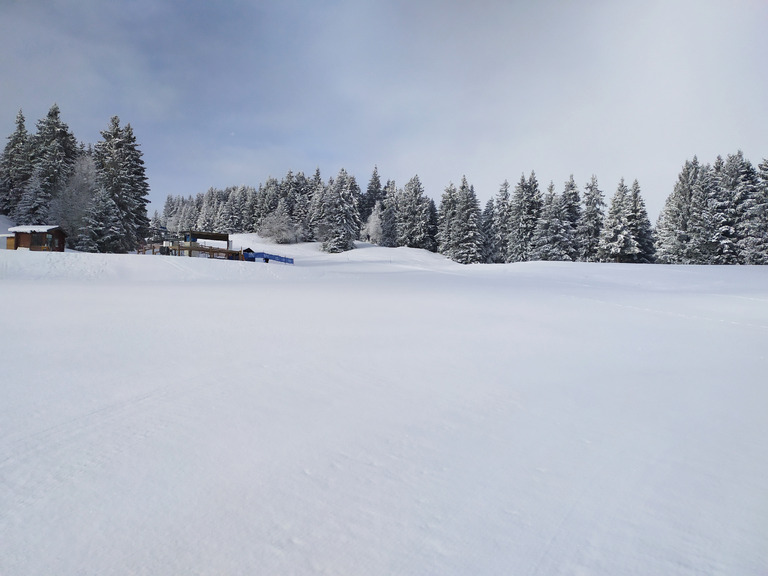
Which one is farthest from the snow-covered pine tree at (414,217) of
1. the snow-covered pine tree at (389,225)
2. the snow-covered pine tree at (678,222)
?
the snow-covered pine tree at (678,222)

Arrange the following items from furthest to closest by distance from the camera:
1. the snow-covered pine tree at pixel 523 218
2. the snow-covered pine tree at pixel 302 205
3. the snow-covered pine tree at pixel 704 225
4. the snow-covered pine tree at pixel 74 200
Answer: the snow-covered pine tree at pixel 302 205
the snow-covered pine tree at pixel 523 218
the snow-covered pine tree at pixel 704 225
the snow-covered pine tree at pixel 74 200

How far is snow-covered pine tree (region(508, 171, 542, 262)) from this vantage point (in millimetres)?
51531

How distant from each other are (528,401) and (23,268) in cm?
2298

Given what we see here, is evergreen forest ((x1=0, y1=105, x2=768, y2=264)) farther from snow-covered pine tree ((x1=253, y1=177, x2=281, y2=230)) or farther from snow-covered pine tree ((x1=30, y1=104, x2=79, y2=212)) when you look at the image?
snow-covered pine tree ((x1=253, y1=177, x2=281, y2=230))

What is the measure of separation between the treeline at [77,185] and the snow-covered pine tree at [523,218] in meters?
44.1

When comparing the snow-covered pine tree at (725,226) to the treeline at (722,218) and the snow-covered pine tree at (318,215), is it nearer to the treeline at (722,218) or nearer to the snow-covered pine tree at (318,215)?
the treeline at (722,218)

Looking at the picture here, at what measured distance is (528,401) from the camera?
3.92m

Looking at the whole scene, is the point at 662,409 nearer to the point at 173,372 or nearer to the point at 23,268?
the point at 173,372

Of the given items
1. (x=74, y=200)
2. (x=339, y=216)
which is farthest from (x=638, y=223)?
(x=74, y=200)

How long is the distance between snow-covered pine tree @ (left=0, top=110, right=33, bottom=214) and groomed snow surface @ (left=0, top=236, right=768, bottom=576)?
52.3 metres

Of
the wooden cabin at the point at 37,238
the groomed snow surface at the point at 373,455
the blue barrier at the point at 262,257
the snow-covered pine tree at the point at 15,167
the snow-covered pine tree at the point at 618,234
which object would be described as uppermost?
the snow-covered pine tree at the point at 15,167

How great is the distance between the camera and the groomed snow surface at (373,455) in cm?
191

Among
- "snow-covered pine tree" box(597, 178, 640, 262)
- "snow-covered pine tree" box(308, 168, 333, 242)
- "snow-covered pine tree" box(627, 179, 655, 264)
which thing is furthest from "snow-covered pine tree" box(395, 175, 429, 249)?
"snow-covered pine tree" box(627, 179, 655, 264)

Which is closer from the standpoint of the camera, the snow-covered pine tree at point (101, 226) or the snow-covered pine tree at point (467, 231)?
the snow-covered pine tree at point (101, 226)
